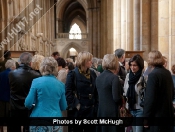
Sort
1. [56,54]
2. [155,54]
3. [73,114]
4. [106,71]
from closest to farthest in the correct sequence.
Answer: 1. [155,54]
2. [106,71]
3. [73,114]
4. [56,54]

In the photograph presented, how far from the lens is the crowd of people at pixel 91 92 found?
11.8 feet

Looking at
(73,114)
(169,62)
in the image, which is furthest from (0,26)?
(73,114)

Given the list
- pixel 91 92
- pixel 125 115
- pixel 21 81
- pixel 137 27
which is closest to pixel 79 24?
pixel 137 27

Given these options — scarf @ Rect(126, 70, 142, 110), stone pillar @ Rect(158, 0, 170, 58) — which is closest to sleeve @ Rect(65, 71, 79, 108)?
scarf @ Rect(126, 70, 142, 110)

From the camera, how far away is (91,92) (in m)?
4.34

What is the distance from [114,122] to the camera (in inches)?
158

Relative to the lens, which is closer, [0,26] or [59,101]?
[59,101]

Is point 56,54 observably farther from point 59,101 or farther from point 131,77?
point 59,101

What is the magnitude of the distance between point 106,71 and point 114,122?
24.1 inches

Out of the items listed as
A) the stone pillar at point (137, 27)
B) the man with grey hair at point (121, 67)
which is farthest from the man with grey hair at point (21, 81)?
the stone pillar at point (137, 27)

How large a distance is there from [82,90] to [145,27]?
748 cm

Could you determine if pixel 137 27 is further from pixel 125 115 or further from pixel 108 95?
pixel 108 95

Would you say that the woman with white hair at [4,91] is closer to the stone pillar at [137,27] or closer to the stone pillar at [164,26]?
the stone pillar at [164,26]

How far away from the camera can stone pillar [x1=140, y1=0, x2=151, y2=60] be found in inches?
448
